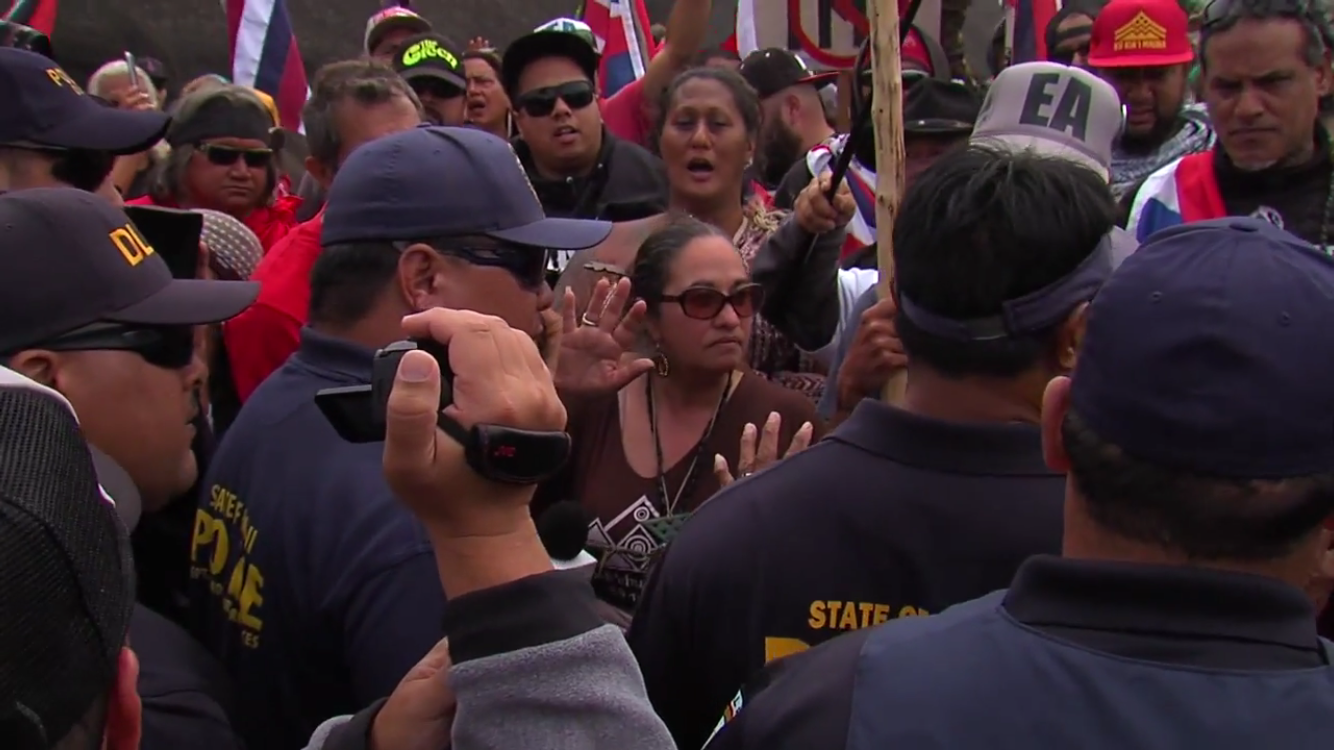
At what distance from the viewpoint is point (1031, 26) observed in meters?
7.54

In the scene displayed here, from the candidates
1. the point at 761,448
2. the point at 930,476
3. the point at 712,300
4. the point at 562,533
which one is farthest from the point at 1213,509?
the point at 712,300

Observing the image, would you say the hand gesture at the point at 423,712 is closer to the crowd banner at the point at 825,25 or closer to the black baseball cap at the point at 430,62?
the crowd banner at the point at 825,25

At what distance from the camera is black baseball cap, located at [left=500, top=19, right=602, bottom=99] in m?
5.55

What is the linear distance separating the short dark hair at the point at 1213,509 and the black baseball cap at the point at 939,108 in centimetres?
328

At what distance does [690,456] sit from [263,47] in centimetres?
510

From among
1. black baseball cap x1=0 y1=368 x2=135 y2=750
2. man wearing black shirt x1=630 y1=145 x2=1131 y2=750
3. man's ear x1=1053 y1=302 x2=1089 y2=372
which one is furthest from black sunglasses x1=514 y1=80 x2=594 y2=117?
black baseball cap x1=0 y1=368 x2=135 y2=750

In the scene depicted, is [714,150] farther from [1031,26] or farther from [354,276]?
[1031,26]

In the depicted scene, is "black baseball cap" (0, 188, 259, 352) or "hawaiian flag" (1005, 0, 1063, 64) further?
"hawaiian flag" (1005, 0, 1063, 64)

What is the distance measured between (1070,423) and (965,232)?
0.62 meters

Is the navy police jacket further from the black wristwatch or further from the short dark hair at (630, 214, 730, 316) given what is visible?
the short dark hair at (630, 214, 730, 316)

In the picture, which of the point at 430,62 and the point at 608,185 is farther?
the point at 430,62

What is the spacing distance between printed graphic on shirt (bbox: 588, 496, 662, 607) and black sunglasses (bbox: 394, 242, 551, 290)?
0.72 meters

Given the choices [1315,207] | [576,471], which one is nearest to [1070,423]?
[576,471]

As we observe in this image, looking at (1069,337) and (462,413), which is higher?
(462,413)
